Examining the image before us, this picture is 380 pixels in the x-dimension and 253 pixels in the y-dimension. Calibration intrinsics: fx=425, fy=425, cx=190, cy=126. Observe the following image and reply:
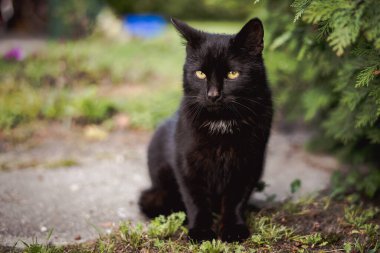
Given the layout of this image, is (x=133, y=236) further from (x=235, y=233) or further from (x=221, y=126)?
(x=221, y=126)

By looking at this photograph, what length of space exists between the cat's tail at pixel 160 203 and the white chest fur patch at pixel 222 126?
71cm

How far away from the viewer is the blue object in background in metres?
11.3

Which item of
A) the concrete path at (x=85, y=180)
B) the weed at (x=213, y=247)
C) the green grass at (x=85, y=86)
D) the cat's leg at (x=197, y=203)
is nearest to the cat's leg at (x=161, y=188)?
the concrete path at (x=85, y=180)

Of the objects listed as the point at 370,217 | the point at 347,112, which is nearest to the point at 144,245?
the point at 370,217

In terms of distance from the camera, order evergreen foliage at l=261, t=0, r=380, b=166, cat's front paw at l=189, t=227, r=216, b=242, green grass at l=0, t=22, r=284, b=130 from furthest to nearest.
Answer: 1. green grass at l=0, t=22, r=284, b=130
2. cat's front paw at l=189, t=227, r=216, b=242
3. evergreen foliage at l=261, t=0, r=380, b=166

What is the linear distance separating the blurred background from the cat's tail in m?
1.02

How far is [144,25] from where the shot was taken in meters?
11.7

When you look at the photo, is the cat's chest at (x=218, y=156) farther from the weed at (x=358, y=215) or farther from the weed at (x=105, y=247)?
the weed at (x=358, y=215)

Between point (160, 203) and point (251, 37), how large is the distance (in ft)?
4.33

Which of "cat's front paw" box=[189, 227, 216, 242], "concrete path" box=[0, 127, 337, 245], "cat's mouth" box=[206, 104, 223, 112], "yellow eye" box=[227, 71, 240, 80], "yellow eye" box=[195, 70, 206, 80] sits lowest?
"concrete path" box=[0, 127, 337, 245]

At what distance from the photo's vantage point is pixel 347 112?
3203 millimetres

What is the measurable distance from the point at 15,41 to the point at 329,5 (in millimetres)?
8472

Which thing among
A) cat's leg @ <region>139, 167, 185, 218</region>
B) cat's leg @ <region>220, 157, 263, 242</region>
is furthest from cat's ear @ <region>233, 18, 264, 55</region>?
cat's leg @ <region>139, 167, 185, 218</region>

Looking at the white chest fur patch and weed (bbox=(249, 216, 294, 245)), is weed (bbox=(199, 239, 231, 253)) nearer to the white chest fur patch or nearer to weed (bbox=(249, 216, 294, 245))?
weed (bbox=(249, 216, 294, 245))
